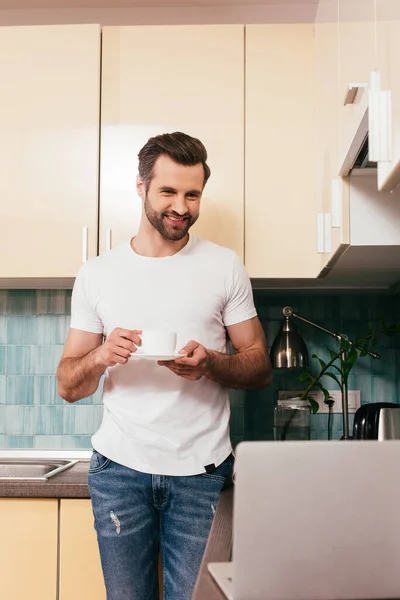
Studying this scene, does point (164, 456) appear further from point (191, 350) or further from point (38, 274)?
point (38, 274)

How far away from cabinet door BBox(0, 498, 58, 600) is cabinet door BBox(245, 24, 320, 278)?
0.92 metres

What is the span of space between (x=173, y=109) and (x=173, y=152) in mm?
420

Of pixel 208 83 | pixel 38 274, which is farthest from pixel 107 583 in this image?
pixel 208 83

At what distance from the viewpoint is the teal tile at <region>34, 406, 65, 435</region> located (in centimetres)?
245

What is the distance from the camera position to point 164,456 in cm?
164

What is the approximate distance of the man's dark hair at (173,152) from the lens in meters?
1.81

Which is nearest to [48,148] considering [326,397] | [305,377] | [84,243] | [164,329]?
[84,243]

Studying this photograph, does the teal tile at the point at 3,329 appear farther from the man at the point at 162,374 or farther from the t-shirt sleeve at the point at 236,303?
the t-shirt sleeve at the point at 236,303

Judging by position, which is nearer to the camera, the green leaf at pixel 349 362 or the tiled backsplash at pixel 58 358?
the green leaf at pixel 349 362

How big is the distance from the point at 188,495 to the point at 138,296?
0.50 metres

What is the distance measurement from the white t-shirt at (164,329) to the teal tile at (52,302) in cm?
64

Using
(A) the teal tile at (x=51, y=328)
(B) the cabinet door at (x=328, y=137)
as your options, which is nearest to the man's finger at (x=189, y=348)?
(B) the cabinet door at (x=328, y=137)

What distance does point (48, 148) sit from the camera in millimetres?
2178

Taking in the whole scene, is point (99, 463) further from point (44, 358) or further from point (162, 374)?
point (44, 358)
